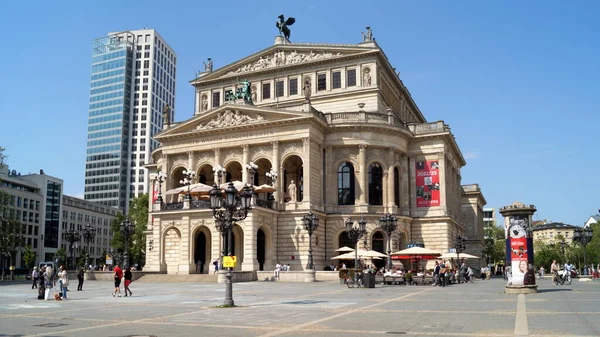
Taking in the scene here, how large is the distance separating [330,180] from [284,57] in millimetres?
17618

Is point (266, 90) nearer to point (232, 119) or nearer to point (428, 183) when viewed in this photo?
point (232, 119)

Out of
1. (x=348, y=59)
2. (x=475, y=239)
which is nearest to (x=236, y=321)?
(x=348, y=59)

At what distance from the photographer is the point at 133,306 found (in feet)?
73.8

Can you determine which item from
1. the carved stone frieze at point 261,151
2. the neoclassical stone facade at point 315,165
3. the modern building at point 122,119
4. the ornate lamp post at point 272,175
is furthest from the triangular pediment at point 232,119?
the modern building at point 122,119

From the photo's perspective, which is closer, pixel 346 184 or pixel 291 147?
pixel 291 147

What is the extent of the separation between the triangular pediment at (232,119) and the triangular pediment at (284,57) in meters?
11.7

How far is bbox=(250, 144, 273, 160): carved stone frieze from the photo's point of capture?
56003 mm

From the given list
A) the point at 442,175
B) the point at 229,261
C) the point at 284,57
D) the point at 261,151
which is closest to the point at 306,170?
the point at 261,151

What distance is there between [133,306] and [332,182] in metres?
36.1

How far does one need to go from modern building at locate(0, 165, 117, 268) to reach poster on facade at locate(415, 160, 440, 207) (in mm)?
69514

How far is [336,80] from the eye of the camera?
211ft

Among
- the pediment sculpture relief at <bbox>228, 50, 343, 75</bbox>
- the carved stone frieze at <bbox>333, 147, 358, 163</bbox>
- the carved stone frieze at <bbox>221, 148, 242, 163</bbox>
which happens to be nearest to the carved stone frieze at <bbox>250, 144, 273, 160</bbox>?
the carved stone frieze at <bbox>221, 148, 242, 163</bbox>

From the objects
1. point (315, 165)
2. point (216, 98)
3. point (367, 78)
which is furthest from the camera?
point (216, 98)

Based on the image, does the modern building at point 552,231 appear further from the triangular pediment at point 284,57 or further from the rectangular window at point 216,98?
the rectangular window at point 216,98
